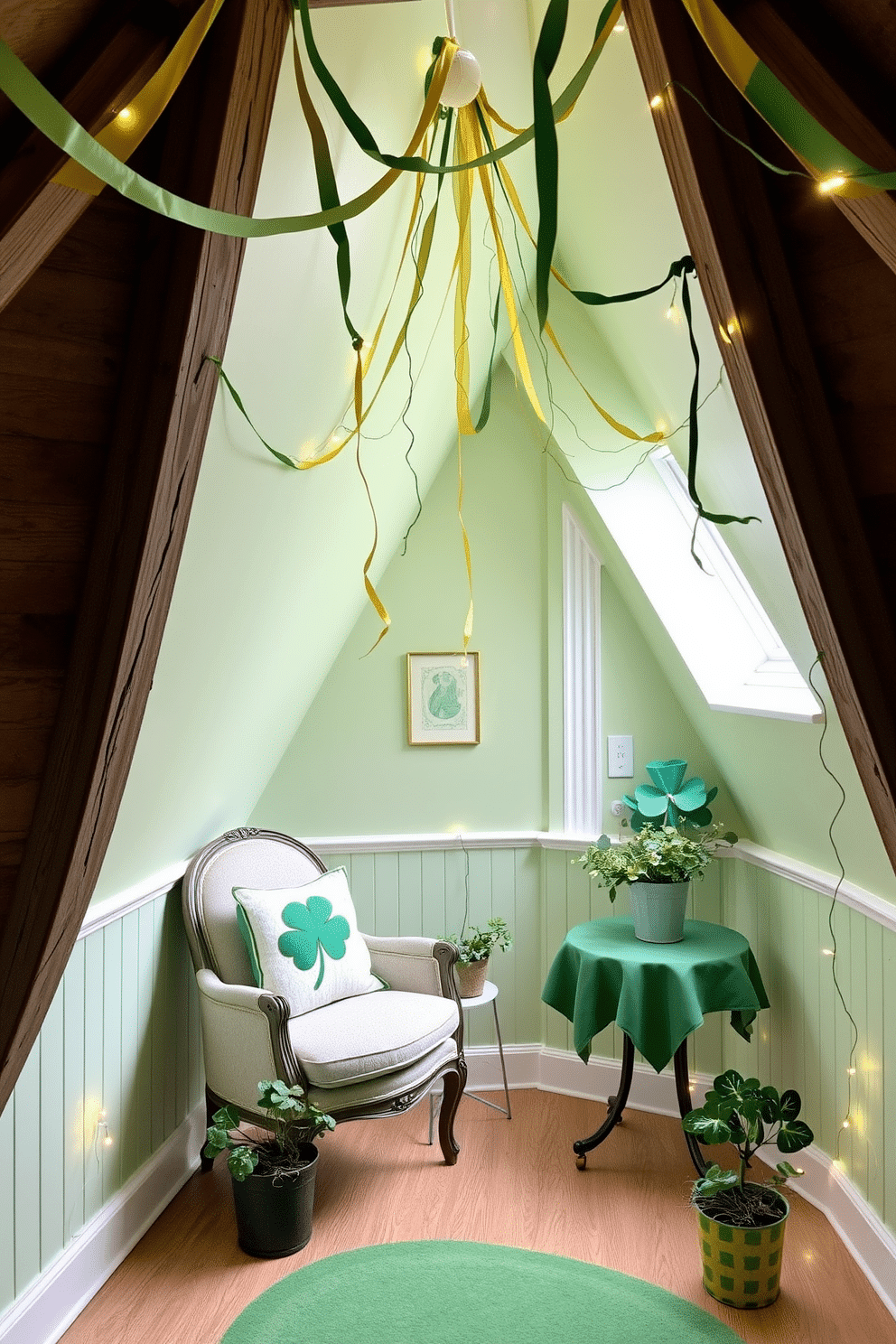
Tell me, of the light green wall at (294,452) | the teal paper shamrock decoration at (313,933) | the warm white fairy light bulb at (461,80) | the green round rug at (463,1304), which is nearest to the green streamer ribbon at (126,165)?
the warm white fairy light bulb at (461,80)

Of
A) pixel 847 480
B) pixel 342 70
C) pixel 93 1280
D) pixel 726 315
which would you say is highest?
pixel 342 70

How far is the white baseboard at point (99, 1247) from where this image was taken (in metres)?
2.19

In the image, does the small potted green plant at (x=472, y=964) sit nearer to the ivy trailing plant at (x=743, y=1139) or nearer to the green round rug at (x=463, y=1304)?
the green round rug at (x=463, y=1304)

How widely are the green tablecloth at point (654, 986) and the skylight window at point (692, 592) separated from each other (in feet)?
2.52

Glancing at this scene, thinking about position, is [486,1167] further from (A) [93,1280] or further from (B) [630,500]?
(B) [630,500]

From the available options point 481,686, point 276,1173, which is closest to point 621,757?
point 481,686

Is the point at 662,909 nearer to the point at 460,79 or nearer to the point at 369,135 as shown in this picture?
the point at 460,79

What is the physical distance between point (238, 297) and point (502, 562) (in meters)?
2.33

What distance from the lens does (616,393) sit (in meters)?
2.95

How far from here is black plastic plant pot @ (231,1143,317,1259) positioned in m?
2.60

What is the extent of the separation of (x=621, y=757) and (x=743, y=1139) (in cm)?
149

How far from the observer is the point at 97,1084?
2537mm

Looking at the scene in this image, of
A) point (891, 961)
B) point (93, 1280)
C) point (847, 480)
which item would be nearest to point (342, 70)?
point (847, 480)

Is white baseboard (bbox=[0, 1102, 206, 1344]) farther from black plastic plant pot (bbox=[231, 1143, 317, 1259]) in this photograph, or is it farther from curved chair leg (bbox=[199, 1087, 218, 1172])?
black plastic plant pot (bbox=[231, 1143, 317, 1259])
